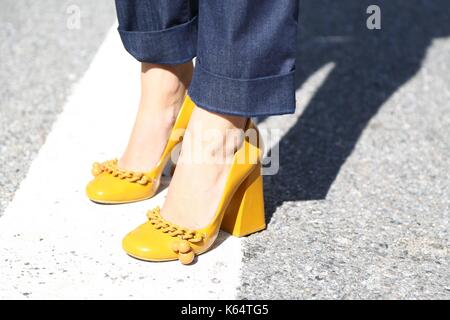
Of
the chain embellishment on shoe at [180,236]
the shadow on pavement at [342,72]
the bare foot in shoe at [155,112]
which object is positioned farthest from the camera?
the shadow on pavement at [342,72]

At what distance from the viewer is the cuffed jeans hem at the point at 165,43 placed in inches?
68.0

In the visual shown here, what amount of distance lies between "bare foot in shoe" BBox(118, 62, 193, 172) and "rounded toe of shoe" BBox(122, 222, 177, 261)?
25 centimetres

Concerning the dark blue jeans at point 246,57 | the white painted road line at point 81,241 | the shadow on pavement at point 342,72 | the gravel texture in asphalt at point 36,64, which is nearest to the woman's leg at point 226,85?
the dark blue jeans at point 246,57

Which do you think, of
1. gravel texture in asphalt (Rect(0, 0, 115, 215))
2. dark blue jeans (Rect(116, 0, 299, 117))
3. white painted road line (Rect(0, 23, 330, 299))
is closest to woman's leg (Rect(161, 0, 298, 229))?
dark blue jeans (Rect(116, 0, 299, 117))

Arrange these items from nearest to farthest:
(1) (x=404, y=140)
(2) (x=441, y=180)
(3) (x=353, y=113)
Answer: (2) (x=441, y=180) < (1) (x=404, y=140) < (3) (x=353, y=113)

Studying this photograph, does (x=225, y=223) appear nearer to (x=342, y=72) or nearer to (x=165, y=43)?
(x=165, y=43)

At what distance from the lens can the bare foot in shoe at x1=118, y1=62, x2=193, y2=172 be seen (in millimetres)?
1814

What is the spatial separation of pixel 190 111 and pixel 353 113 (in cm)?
86

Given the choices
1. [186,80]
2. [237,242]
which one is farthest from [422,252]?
[186,80]

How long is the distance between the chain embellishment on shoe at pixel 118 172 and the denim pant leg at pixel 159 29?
0.91ft

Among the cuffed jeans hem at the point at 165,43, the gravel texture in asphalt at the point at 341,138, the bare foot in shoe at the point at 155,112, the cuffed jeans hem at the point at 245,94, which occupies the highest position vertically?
the cuffed jeans hem at the point at 165,43

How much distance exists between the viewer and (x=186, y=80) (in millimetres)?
1854

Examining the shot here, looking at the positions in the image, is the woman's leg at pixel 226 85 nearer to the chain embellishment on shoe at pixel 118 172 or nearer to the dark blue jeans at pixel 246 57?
the dark blue jeans at pixel 246 57
